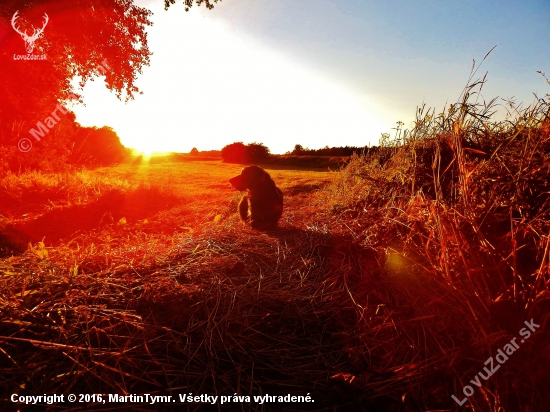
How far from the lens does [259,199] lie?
4.14 m

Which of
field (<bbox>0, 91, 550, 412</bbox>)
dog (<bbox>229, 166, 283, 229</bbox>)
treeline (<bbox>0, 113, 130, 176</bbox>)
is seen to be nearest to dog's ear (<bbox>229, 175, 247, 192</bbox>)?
dog (<bbox>229, 166, 283, 229</bbox>)

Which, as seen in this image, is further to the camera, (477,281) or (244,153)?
(244,153)

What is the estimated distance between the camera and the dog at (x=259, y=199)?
159 inches

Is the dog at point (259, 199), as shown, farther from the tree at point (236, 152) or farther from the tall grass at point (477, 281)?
the tree at point (236, 152)

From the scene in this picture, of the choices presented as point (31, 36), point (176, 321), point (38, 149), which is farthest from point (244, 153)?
point (176, 321)

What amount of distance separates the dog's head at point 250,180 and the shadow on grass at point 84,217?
1.97 metres

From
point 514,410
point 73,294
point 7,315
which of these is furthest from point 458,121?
point 7,315

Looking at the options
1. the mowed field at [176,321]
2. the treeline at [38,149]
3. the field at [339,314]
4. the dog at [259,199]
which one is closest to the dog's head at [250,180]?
the dog at [259,199]

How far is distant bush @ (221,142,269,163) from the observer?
32.2 meters

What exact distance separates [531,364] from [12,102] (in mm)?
10429

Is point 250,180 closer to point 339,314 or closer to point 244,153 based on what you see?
point 339,314

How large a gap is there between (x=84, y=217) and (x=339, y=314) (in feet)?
20.2

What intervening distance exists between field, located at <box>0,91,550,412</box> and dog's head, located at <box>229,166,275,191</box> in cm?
189

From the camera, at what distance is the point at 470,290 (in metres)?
1.49
